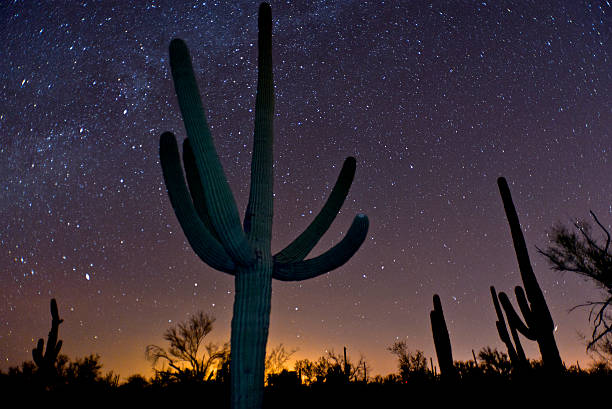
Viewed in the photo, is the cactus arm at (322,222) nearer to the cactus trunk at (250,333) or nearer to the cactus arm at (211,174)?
the cactus trunk at (250,333)

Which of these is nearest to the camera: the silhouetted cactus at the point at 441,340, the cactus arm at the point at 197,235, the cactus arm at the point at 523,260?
the cactus arm at the point at 197,235

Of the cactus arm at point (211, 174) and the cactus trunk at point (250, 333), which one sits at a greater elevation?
the cactus arm at point (211, 174)

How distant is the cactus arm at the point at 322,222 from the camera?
4.30 m

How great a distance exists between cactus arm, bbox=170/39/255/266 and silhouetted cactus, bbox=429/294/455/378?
294 inches

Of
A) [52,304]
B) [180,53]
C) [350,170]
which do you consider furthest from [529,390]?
[52,304]

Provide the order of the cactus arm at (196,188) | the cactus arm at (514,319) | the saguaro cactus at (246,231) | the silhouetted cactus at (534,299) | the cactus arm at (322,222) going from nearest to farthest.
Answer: the saguaro cactus at (246,231), the cactus arm at (322,222), the cactus arm at (196,188), the silhouetted cactus at (534,299), the cactus arm at (514,319)

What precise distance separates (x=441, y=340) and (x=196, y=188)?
7.84m

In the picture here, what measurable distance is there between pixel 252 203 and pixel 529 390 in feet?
23.5

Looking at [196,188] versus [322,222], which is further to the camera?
[196,188]

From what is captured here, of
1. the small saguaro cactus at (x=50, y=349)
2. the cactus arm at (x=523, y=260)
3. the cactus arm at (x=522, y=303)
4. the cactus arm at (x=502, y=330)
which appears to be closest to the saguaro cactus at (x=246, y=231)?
the cactus arm at (x=523, y=260)

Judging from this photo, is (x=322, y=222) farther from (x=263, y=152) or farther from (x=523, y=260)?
(x=523, y=260)

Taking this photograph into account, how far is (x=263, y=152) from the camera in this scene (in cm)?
429

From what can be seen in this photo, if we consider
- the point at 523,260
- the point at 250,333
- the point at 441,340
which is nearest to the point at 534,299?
the point at 523,260

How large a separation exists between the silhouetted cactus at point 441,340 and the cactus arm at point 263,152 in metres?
7.14
